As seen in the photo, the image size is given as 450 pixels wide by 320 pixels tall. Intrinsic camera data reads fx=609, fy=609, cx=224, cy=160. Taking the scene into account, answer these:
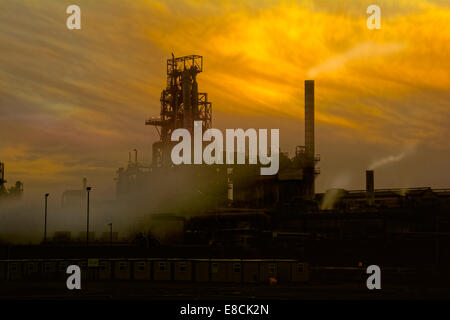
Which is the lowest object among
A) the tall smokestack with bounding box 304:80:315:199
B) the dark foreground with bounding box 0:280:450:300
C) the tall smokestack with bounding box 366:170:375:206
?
the dark foreground with bounding box 0:280:450:300

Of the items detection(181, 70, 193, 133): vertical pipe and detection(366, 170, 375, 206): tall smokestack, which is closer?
detection(366, 170, 375, 206): tall smokestack

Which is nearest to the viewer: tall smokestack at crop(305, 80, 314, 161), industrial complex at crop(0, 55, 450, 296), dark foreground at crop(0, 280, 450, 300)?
dark foreground at crop(0, 280, 450, 300)

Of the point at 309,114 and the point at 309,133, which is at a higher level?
the point at 309,114

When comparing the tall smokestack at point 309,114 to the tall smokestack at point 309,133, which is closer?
the tall smokestack at point 309,133

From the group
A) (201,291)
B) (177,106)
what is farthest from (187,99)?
(201,291)

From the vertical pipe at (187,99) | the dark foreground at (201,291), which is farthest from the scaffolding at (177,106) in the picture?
the dark foreground at (201,291)

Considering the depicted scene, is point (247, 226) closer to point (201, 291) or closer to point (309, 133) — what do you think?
point (309, 133)

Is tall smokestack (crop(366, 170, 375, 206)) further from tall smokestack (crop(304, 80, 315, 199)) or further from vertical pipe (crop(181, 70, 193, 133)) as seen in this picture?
vertical pipe (crop(181, 70, 193, 133))

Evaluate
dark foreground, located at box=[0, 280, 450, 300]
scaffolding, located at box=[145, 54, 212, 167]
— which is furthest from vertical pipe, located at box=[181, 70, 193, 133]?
dark foreground, located at box=[0, 280, 450, 300]

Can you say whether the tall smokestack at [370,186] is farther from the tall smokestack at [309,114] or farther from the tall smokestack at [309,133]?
the tall smokestack at [309,114]
